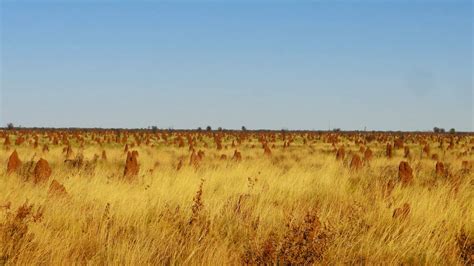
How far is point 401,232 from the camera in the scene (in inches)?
→ 275

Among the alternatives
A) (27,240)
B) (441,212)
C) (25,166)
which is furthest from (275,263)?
(25,166)

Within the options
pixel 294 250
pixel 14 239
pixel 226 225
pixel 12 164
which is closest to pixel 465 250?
pixel 294 250

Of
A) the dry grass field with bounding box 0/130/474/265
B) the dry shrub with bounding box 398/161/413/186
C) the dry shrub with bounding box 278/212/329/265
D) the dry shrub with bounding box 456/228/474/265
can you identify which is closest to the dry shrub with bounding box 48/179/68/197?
the dry grass field with bounding box 0/130/474/265

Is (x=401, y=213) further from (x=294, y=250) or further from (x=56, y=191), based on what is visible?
(x=56, y=191)

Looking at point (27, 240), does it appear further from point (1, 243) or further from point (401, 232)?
point (401, 232)

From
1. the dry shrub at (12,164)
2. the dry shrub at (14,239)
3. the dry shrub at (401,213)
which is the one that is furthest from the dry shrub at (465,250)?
the dry shrub at (12,164)

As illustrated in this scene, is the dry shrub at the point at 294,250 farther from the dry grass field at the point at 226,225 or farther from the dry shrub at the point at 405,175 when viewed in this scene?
the dry shrub at the point at 405,175

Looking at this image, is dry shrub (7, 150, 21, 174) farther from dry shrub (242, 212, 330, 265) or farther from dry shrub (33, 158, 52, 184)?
dry shrub (242, 212, 330, 265)

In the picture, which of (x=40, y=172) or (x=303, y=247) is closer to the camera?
(x=303, y=247)

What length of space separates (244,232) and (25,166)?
10.2 metres

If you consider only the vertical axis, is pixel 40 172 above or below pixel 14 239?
above

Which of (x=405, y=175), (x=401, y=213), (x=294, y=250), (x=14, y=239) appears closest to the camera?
(x=294, y=250)

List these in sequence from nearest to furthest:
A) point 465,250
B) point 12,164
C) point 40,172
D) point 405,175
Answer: point 465,250 → point 40,172 → point 405,175 → point 12,164

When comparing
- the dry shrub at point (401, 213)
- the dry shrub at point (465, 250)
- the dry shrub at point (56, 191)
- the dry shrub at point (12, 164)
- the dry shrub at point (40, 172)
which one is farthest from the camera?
the dry shrub at point (12, 164)
